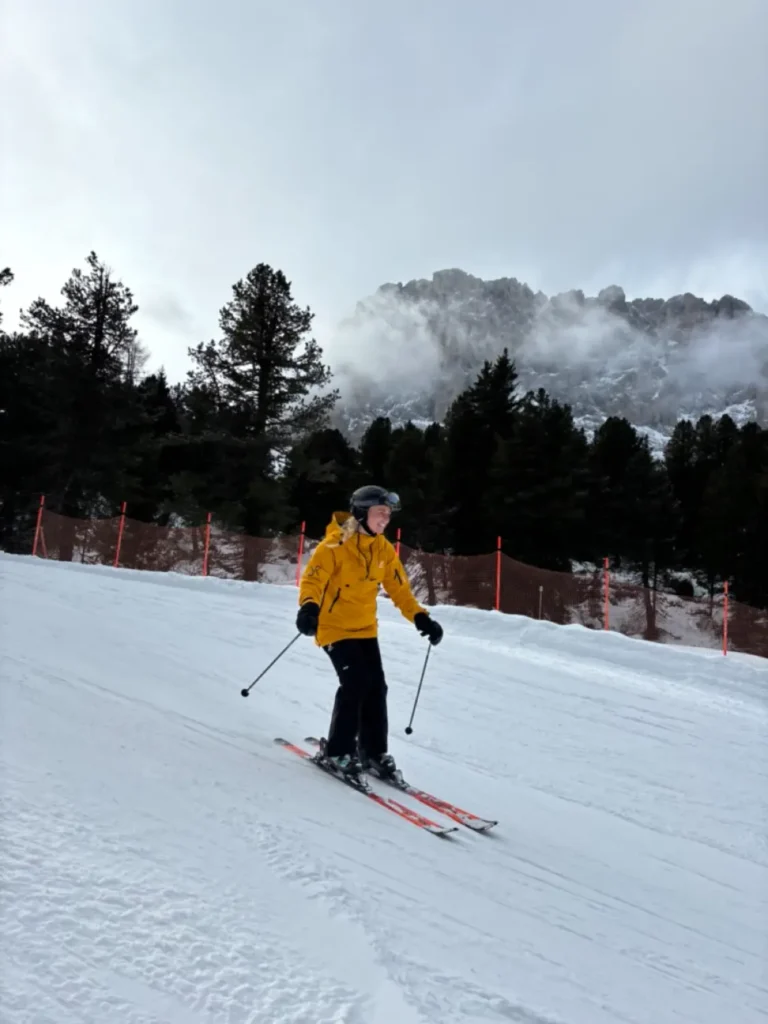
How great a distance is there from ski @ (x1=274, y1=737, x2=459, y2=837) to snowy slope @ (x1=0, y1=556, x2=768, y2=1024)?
10 centimetres

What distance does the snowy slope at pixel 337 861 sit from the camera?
200cm

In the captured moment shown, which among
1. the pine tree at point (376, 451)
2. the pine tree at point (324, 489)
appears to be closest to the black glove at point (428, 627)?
the pine tree at point (324, 489)

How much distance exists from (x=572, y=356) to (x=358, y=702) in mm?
189017

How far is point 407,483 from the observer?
36219 mm

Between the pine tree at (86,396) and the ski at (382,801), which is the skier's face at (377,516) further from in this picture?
the pine tree at (86,396)

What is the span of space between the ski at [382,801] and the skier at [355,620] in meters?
0.08

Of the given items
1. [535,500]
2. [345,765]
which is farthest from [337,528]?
[535,500]

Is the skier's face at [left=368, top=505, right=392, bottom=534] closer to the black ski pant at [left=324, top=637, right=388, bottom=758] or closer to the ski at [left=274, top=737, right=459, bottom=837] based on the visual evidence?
the black ski pant at [left=324, top=637, right=388, bottom=758]

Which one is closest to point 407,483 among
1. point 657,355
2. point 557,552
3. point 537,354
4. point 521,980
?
point 557,552

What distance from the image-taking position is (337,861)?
2.97 metres

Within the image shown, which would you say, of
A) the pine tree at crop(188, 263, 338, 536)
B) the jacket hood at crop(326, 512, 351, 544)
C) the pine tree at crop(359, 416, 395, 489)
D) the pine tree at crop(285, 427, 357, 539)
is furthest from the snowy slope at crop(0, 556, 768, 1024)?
the pine tree at crop(359, 416, 395, 489)

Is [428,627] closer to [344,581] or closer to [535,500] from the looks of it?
[344,581]

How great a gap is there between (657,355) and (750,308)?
33.5 metres

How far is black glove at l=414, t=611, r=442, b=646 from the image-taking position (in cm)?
488
